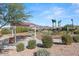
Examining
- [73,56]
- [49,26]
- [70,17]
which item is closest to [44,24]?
[49,26]

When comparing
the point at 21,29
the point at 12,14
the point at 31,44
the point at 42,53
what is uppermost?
the point at 12,14

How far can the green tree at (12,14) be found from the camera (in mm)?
3580

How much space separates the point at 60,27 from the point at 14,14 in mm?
712

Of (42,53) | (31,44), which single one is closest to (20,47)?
(31,44)

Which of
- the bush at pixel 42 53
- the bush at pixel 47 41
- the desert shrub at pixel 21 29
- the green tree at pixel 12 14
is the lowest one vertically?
the bush at pixel 42 53

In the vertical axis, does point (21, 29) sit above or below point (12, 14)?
below

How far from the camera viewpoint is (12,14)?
11.8 feet

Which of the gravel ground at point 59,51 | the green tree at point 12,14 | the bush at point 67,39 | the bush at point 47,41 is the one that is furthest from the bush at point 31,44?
the bush at point 67,39

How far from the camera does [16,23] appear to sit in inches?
143

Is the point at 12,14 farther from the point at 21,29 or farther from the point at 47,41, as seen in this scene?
the point at 47,41

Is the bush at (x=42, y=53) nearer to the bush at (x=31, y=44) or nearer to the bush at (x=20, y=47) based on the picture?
the bush at (x=31, y=44)

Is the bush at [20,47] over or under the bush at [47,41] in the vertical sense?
under

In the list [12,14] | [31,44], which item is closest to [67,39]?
[31,44]

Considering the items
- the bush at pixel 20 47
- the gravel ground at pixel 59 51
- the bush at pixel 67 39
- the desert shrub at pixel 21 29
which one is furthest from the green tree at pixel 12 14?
the bush at pixel 67 39
